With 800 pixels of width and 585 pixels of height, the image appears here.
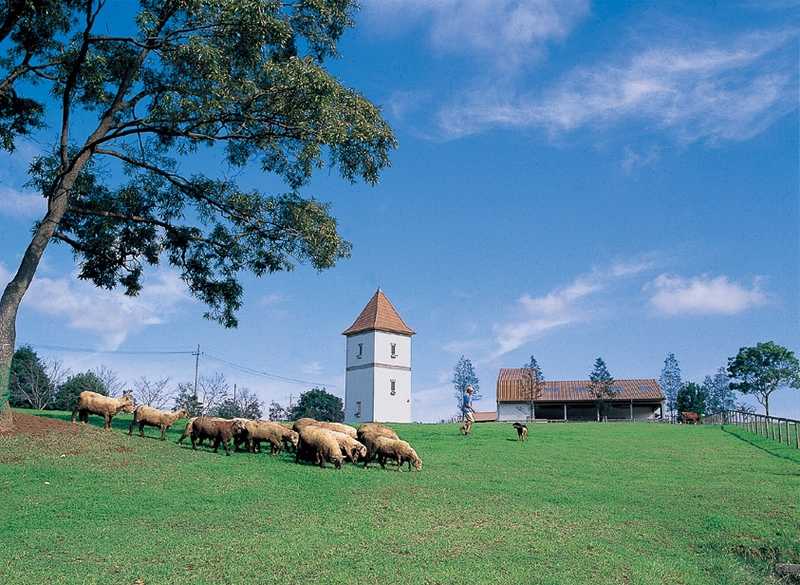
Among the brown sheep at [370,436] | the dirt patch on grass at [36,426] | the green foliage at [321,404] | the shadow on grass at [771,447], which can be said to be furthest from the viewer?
the green foliage at [321,404]

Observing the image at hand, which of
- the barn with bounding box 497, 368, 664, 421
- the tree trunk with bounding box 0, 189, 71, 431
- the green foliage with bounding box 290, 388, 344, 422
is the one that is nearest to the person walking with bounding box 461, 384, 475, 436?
the tree trunk with bounding box 0, 189, 71, 431

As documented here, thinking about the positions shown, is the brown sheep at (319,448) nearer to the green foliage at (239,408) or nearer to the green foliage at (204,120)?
the green foliage at (204,120)

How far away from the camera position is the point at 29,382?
59344 millimetres

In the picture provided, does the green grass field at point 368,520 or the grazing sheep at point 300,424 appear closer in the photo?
the green grass field at point 368,520

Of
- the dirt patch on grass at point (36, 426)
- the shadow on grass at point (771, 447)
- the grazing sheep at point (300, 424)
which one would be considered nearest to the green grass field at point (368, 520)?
the dirt patch on grass at point (36, 426)

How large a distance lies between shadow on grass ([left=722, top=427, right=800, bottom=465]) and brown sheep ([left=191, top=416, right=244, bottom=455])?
56.1 ft

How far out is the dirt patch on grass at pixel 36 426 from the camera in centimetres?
1825

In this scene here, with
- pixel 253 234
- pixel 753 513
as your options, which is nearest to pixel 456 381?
pixel 253 234

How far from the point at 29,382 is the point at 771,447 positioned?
53704mm

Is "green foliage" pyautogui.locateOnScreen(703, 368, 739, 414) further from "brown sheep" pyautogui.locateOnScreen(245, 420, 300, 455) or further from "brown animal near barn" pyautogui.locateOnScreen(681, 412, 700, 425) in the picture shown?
"brown sheep" pyautogui.locateOnScreen(245, 420, 300, 455)

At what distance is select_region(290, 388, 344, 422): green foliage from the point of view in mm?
86062

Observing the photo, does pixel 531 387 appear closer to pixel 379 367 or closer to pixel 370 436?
pixel 379 367

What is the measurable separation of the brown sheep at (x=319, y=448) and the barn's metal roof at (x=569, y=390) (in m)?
60.9

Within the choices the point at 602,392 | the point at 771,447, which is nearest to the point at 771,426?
the point at 771,447
